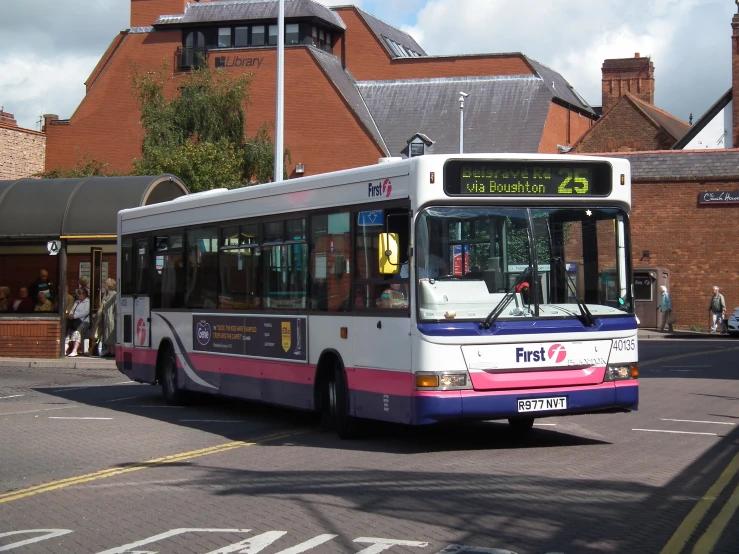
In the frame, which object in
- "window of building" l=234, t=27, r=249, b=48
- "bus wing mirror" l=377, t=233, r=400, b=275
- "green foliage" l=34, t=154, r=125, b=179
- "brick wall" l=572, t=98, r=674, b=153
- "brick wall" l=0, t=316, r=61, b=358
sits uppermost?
"window of building" l=234, t=27, r=249, b=48

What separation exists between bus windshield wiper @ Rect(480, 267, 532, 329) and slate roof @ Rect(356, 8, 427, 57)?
58214mm

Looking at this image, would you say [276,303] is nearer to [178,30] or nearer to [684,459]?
[684,459]

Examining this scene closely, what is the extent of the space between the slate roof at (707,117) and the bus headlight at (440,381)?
1941 inches

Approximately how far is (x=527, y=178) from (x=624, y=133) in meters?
50.7

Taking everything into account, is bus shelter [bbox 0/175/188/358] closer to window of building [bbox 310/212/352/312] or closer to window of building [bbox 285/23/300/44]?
window of building [bbox 310/212/352/312]

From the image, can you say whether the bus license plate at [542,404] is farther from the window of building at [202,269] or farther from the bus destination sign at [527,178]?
the window of building at [202,269]

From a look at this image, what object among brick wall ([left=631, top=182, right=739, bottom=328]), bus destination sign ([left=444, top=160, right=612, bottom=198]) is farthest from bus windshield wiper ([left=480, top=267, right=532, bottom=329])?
brick wall ([left=631, top=182, right=739, bottom=328])

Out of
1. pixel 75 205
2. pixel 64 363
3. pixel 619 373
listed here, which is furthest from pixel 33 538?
pixel 75 205

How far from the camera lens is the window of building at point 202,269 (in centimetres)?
1562

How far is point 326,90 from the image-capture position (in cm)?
6056

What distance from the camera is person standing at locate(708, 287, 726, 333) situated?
40.6m

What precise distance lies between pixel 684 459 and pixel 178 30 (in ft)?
189

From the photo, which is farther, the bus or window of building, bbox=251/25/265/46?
window of building, bbox=251/25/265/46

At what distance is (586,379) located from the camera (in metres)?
11.5
